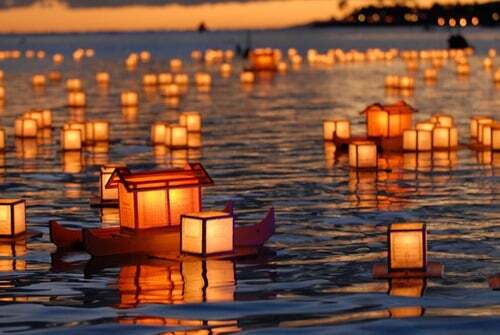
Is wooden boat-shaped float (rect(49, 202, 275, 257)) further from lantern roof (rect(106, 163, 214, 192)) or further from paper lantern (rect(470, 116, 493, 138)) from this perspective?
paper lantern (rect(470, 116, 493, 138))

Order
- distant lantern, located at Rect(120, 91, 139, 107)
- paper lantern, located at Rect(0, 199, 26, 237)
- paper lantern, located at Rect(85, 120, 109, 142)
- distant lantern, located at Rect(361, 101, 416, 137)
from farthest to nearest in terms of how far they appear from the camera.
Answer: distant lantern, located at Rect(120, 91, 139, 107) < paper lantern, located at Rect(85, 120, 109, 142) < distant lantern, located at Rect(361, 101, 416, 137) < paper lantern, located at Rect(0, 199, 26, 237)

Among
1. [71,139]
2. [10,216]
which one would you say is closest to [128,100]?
[71,139]

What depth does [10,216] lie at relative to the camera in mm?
15477

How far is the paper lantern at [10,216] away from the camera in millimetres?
15453

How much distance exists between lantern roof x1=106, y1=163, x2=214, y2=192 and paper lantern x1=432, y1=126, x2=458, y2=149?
35.3 ft

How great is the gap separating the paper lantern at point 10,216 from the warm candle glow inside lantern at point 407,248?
4.61 meters

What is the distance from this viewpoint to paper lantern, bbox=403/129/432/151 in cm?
2455

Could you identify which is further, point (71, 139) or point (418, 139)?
point (71, 139)

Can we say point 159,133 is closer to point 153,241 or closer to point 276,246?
point 276,246

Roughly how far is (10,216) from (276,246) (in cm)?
299

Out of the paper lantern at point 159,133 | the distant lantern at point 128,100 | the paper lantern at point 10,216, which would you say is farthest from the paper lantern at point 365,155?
the distant lantern at point 128,100

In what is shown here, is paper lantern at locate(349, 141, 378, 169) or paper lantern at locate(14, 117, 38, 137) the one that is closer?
paper lantern at locate(349, 141, 378, 169)

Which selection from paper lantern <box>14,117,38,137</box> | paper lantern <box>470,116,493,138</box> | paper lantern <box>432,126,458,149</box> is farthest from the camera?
paper lantern <box>14,117,38,137</box>

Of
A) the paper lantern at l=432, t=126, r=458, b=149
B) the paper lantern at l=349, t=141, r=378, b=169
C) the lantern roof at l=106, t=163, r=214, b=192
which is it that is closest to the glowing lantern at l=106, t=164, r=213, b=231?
the lantern roof at l=106, t=163, r=214, b=192
